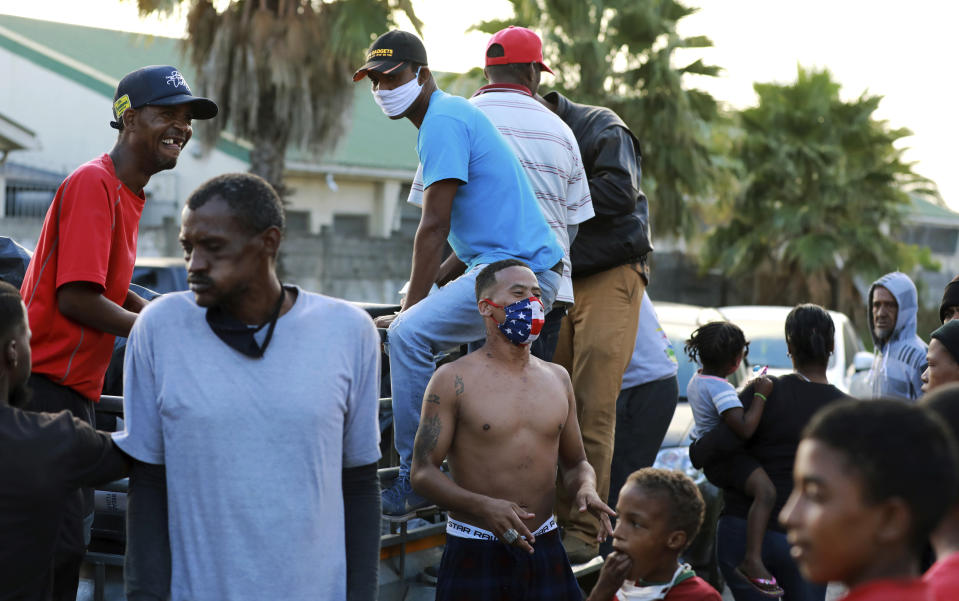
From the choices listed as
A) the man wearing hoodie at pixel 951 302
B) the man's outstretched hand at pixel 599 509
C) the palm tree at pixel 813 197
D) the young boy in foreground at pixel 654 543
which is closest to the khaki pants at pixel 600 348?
the man's outstretched hand at pixel 599 509

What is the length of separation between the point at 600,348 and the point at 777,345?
729cm

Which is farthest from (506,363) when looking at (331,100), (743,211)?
(743,211)

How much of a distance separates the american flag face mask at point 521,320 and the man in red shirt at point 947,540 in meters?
1.65

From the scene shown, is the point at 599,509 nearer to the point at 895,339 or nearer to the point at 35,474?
the point at 35,474

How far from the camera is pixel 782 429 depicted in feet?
16.2

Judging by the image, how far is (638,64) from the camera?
21.6 m

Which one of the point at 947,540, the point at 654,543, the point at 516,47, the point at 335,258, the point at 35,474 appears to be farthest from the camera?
the point at 335,258

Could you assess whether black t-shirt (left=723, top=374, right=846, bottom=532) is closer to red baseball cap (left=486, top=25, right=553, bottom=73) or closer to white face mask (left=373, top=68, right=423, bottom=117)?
red baseball cap (left=486, top=25, right=553, bottom=73)

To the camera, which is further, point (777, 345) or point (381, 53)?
point (777, 345)

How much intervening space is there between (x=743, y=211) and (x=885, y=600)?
2626 centimetres

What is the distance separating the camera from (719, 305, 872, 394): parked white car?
11.5m

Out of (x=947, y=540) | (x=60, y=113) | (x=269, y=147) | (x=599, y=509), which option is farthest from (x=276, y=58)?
(x=947, y=540)

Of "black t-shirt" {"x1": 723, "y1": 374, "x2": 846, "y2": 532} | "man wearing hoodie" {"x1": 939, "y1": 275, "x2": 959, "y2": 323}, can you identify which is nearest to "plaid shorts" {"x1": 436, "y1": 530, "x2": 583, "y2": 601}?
"black t-shirt" {"x1": 723, "y1": 374, "x2": 846, "y2": 532}

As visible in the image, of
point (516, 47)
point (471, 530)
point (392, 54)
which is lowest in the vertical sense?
point (471, 530)
